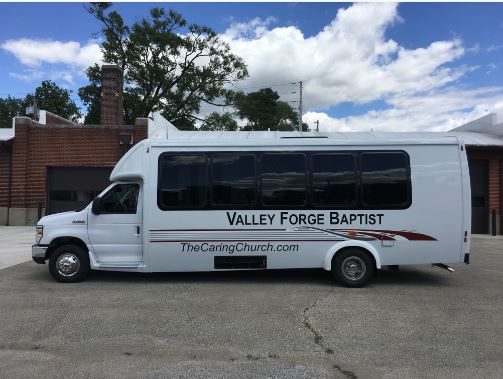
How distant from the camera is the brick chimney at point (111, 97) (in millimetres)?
20500

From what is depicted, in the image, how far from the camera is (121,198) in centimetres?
841

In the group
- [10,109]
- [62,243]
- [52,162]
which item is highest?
[10,109]

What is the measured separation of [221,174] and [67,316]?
3.53 m

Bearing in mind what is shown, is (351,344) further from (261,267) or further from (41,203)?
(41,203)

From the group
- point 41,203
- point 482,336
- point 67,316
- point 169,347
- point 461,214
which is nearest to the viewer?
point 169,347

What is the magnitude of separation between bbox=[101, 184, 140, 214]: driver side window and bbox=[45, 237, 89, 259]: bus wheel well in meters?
0.79

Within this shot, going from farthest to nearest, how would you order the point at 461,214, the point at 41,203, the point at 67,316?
the point at 41,203 < the point at 461,214 < the point at 67,316

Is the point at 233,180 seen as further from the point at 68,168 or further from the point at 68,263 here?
the point at 68,168

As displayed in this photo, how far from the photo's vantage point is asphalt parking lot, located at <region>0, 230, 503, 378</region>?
465 cm

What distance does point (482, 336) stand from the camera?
563 cm

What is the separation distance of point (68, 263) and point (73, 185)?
38.0 ft

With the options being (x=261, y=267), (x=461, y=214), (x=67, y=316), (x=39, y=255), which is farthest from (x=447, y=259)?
(x=39, y=255)

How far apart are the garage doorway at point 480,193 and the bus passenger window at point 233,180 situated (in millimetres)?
13933

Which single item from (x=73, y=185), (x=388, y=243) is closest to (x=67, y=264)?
(x=388, y=243)
